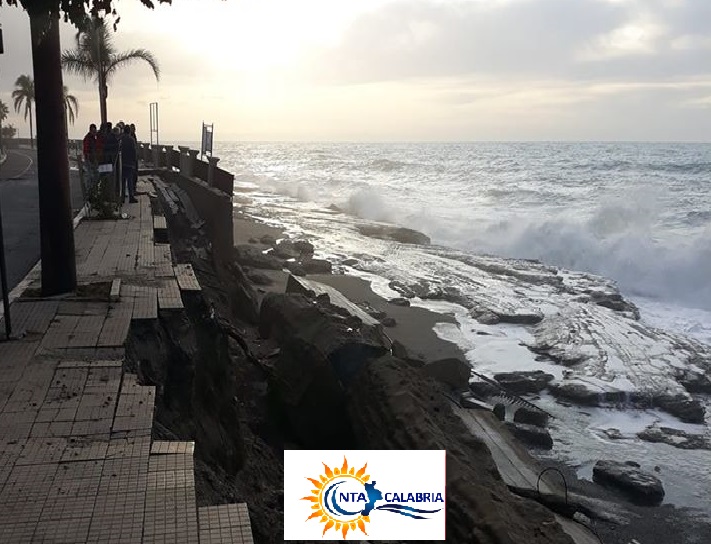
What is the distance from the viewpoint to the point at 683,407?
1102 cm

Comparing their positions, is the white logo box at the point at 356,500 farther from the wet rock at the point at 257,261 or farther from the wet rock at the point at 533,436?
the wet rock at the point at 257,261

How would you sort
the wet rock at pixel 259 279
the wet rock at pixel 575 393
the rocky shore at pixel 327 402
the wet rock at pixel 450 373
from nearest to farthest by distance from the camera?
1. the rocky shore at pixel 327 402
2. the wet rock at pixel 450 373
3. the wet rock at pixel 575 393
4. the wet rock at pixel 259 279

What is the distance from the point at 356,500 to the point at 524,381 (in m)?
7.84

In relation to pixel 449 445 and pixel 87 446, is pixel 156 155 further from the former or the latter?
pixel 87 446

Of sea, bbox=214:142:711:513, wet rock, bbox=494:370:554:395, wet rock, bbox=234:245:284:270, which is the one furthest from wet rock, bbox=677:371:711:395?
wet rock, bbox=234:245:284:270

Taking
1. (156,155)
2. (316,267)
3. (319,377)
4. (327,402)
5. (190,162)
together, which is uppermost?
(190,162)

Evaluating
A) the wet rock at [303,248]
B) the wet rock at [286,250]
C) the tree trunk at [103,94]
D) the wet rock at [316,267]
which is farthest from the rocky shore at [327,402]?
the tree trunk at [103,94]

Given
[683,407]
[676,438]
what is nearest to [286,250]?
[683,407]

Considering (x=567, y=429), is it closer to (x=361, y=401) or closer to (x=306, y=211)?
(x=361, y=401)

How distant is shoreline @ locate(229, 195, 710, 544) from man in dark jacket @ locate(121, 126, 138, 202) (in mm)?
5716

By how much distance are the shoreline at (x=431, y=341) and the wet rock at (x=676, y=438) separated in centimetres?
181

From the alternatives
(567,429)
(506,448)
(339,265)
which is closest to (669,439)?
(567,429)

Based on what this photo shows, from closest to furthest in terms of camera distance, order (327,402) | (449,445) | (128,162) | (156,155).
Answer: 1. (449,445)
2. (327,402)
3. (128,162)
4. (156,155)

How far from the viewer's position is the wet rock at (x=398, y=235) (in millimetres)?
29562
